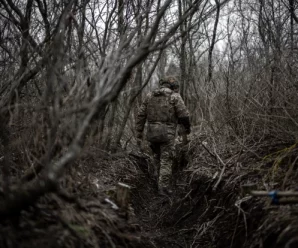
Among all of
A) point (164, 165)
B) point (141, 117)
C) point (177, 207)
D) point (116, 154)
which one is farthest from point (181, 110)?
point (116, 154)

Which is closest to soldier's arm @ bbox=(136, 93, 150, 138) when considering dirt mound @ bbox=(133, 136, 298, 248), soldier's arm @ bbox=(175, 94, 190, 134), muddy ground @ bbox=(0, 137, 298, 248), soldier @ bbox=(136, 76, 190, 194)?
soldier @ bbox=(136, 76, 190, 194)

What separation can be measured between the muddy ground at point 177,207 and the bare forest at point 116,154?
0.05 ft

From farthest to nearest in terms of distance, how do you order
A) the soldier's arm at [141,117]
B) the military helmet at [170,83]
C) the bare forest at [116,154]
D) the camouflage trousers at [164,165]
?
the soldier's arm at [141,117]
the military helmet at [170,83]
the camouflage trousers at [164,165]
the bare forest at [116,154]

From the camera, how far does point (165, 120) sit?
6734 mm

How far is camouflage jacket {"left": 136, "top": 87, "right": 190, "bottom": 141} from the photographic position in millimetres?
6691

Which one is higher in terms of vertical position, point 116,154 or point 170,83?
point 170,83

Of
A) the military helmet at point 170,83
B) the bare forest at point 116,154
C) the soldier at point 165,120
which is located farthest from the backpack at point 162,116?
the bare forest at point 116,154

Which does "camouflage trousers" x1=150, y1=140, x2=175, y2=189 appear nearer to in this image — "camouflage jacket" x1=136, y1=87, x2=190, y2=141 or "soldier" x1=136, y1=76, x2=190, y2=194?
"soldier" x1=136, y1=76, x2=190, y2=194

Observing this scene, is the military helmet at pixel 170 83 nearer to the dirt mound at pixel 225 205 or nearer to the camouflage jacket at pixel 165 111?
the camouflage jacket at pixel 165 111

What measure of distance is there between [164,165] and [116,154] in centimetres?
322

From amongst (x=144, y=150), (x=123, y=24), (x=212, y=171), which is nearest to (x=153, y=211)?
(x=212, y=171)

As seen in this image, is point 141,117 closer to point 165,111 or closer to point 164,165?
point 165,111

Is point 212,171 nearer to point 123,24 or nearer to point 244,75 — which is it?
point 244,75

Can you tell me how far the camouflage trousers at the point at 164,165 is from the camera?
654 centimetres
